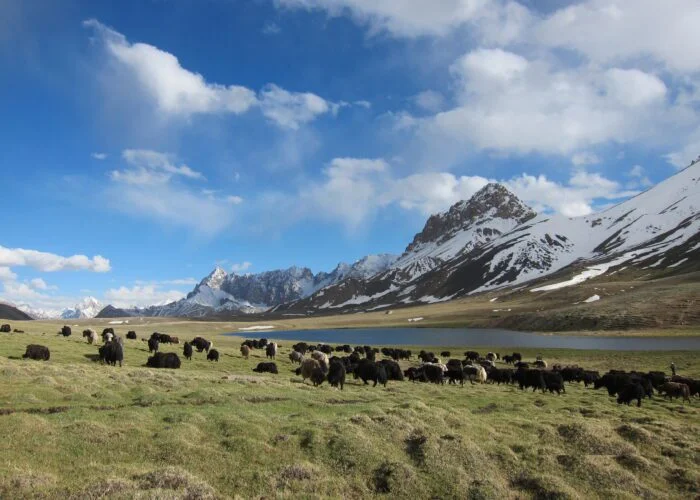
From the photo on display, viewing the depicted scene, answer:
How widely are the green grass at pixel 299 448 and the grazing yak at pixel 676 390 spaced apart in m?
10.1

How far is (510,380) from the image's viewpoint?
41188 mm

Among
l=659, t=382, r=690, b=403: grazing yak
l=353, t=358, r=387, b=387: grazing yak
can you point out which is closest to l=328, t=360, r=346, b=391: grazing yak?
l=353, t=358, r=387, b=387: grazing yak

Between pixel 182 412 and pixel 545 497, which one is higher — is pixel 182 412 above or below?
above

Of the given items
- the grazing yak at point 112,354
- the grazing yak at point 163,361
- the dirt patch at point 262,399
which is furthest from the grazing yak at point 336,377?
the grazing yak at point 112,354

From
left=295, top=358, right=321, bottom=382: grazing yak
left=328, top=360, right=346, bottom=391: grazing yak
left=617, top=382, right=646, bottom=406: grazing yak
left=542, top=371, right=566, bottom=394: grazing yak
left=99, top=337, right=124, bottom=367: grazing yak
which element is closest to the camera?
left=617, top=382, right=646, bottom=406: grazing yak

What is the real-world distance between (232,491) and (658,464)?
14260 millimetres

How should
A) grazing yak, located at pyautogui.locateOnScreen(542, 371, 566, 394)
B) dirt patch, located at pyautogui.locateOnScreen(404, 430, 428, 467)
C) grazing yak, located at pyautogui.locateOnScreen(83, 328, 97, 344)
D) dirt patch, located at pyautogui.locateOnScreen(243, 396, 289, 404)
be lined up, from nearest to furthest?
dirt patch, located at pyautogui.locateOnScreen(404, 430, 428, 467) → dirt patch, located at pyautogui.locateOnScreen(243, 396, 289, 404) → grazing yak, located at pyautogui.locateOnScreen(542, 371, 566, 394) → grazing yak, located at pyautogui.locateOnScreen(83, 328, 97, 344)

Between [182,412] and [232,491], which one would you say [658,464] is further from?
[182,412]

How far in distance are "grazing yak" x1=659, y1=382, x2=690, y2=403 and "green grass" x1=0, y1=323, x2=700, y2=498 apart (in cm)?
1011

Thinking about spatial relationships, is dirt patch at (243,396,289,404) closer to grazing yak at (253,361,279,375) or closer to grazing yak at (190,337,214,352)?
grazing yak at (253,361,279,375)

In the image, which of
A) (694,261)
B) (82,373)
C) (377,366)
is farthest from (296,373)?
(694,261)

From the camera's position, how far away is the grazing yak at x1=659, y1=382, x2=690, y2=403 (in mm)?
32438

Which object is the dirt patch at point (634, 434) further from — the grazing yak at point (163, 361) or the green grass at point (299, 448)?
the grazing yak at point (163, 361)

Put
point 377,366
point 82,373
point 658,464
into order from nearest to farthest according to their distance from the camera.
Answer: point 658,464 < point 82,373 < point 377,366
